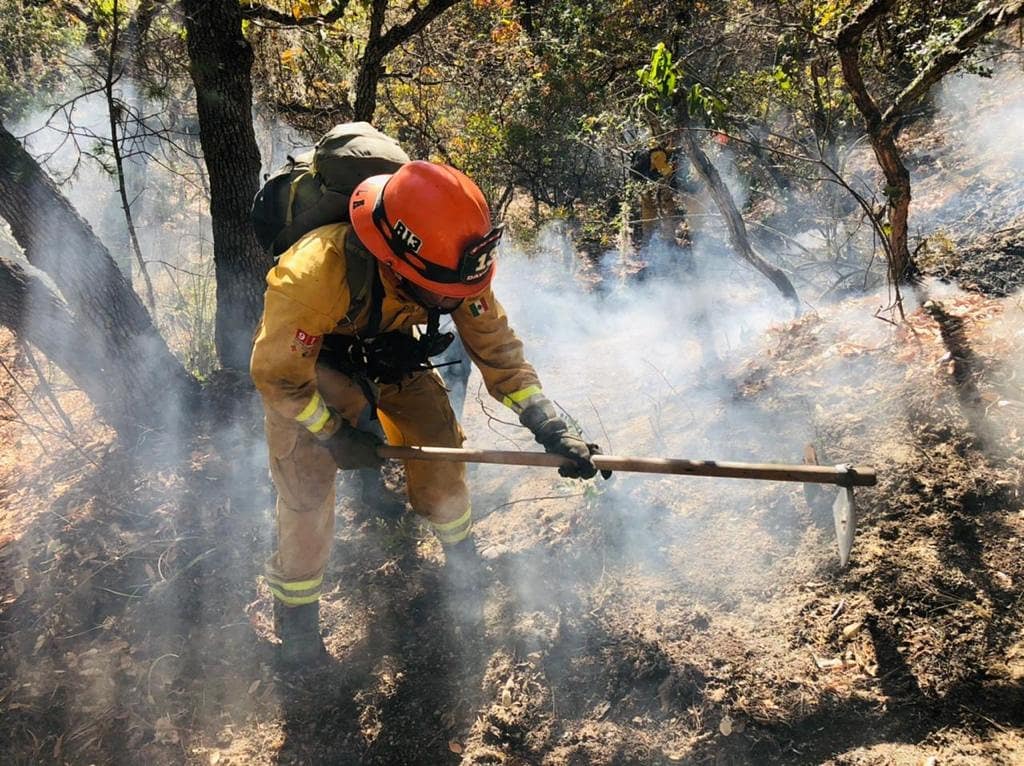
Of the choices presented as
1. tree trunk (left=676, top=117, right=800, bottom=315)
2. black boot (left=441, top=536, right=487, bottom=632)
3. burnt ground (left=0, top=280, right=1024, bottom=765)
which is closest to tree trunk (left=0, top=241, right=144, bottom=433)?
burnt ground (left=0, top=280, right=1024, bottom=765)

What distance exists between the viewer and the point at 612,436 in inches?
187

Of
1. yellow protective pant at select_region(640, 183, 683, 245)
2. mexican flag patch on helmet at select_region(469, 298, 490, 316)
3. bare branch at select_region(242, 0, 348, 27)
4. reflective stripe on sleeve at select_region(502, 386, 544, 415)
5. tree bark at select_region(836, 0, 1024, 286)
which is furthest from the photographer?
yellow protective pant at select_region(640, 183, 683, 245)

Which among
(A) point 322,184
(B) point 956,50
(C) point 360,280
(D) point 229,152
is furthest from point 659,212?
(C) point 360,280

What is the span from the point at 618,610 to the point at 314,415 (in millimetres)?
1748

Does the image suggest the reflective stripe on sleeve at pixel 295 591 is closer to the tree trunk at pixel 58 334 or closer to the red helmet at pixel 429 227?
the red helmet at pixel 429 227

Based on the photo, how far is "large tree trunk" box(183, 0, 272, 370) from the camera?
3996 millimetres

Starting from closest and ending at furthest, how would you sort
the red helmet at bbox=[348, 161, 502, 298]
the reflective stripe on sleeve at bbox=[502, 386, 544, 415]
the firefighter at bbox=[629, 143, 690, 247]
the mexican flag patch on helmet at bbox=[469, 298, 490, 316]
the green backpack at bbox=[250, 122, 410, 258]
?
the red helmet at bbox=[348, 161, 502, 298] → the green backpack at bbox=[250, 122, 410, 258] → the mexican flag patch on helmet at bbox=[469, 298, 490, 316] → the reflective stripe on sleeve at bbox=[502, 386, 544, 415] → the firefighter at bbox=[629, 143, 690, 247]

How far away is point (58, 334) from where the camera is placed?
4.18 meters

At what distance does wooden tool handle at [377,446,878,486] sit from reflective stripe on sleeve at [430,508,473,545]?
23.9 inches

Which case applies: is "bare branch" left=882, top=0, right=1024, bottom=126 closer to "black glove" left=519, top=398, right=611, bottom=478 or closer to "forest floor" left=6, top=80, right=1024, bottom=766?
"forest floor" left=6, top=80, right=1024, bottom=766

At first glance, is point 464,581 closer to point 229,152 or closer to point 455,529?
point 455,529

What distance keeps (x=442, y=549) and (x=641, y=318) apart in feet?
14.4

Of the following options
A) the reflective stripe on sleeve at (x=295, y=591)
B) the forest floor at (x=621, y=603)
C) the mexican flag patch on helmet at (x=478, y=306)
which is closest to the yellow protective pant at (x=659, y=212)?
the forest floor at (x=621, y=603)

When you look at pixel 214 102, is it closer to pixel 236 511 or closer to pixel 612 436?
pixel 236 511
